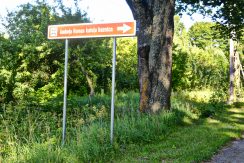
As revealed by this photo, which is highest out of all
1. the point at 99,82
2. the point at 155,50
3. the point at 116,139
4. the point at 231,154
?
the point at 155,50

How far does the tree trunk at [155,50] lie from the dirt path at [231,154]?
274cm

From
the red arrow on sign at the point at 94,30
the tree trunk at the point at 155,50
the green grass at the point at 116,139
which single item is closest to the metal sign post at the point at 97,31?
the red arrow on sign at the point at 94,30

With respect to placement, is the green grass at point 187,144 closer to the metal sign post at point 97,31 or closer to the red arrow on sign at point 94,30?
the metal sign post at point 97,31

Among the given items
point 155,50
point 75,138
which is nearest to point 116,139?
point 75,138

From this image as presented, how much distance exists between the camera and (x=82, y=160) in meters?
6.55

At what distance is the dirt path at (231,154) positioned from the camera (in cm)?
717

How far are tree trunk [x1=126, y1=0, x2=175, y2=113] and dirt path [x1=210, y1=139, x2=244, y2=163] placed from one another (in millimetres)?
2744

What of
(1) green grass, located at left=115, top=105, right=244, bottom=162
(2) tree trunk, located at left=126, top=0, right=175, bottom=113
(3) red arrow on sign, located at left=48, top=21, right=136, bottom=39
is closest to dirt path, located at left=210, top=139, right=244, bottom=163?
(1) green grass, located at left=115, top=105, right=244, bottom=162

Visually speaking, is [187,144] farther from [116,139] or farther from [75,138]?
[75,138]

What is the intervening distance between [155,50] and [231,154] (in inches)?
160

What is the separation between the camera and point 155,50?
1071 centimetres

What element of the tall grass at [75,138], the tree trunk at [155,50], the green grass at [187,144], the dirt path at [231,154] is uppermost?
the tree trunk at [155,50]

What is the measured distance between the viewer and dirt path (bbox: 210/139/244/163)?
23.5ft

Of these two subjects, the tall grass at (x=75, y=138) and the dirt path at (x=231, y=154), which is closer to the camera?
the tall grass at (x=75, y=138)
